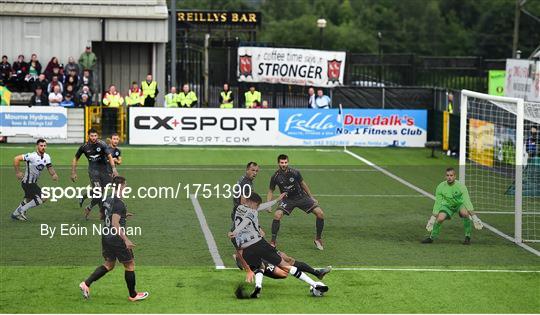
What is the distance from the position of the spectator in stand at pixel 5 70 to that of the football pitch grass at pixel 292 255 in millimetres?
9310

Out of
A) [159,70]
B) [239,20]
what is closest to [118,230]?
[159,70]

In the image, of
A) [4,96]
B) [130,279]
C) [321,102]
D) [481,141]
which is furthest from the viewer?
[321,102]

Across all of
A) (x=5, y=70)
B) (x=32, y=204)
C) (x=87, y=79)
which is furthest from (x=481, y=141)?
(x=5, y=70)

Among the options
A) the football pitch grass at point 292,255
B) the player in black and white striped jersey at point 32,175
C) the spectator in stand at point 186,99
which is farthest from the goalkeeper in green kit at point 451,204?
the spectator in stand at point 186,99

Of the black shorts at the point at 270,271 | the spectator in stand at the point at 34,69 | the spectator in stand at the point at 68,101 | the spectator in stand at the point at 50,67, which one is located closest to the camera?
the black shorts at the point at 270,271

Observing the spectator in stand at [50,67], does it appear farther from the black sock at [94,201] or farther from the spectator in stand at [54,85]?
the black sock at [94,201]

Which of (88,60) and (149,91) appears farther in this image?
(88,60)

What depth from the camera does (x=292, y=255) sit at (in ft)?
67.0

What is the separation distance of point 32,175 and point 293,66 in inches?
870

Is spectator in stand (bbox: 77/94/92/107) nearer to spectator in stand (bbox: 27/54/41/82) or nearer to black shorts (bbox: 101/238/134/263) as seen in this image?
spectator in stand (bbox: 27/54/41/82)

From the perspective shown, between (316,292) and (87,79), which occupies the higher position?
(87,79)

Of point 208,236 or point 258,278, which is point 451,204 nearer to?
point 208,236

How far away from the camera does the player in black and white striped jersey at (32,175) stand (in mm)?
23156

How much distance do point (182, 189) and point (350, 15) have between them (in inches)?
3491
